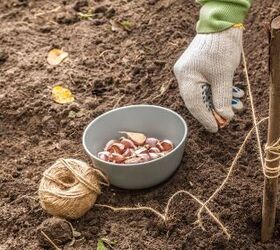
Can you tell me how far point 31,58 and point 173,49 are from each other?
0.66 meters

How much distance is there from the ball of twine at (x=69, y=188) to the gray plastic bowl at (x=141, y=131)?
0.06m

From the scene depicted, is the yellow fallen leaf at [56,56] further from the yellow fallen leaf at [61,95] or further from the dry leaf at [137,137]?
the dry leaf at [137,137]

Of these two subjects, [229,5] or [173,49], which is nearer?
[229,5]

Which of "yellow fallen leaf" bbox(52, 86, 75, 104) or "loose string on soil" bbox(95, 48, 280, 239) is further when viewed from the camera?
"yellow fallen leaf" bbox(52, 86, 75, 104)

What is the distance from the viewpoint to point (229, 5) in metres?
2.03

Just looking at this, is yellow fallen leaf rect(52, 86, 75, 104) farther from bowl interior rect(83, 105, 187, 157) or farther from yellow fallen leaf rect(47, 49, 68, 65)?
bowl interior rect(83, 105, 187, 157)

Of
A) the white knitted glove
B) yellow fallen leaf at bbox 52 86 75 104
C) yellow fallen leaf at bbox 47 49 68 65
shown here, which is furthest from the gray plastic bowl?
yellow fallen leaf at bbox 47 49 68 65

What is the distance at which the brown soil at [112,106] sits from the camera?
2025mm

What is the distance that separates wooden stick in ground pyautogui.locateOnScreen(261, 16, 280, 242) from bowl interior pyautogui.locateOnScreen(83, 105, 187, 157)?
0.49m

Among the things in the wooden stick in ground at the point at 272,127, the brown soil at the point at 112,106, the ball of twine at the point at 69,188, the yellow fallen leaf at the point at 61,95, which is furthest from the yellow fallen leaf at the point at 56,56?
the wooden stick in ground at the point at 272,127

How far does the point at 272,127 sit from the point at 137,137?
688 millimetres

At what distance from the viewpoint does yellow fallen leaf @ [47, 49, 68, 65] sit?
9.31 feet

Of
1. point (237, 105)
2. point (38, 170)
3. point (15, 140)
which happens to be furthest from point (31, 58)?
point (237, 105)

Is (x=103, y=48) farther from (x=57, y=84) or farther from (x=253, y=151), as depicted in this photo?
(x=253, y=151)
